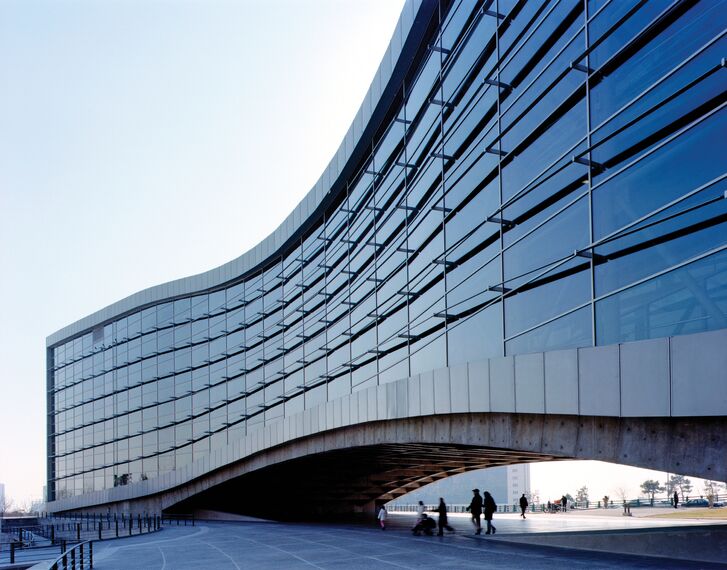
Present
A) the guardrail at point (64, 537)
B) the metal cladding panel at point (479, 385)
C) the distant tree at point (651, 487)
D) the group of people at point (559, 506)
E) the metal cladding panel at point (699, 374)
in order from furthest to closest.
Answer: the distant tree at point (651, 487)
the group of people at point (559, 506)
the guardrail at point (64, 537)
the metal cladding panel at point (479, 385)
the metal cladding panel at point (699, 374)

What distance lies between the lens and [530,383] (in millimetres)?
14828

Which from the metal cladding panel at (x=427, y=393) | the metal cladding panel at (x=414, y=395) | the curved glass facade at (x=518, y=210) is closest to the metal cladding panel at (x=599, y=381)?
the curved glass facade at (x=518, y=210)

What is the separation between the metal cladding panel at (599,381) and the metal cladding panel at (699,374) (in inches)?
52.3

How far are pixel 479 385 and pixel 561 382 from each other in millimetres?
3804

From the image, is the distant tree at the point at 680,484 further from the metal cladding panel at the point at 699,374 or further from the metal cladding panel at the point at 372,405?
the metal cladding panel at the point at 699,374

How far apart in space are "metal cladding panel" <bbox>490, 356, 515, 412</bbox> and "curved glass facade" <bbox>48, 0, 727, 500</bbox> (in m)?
0.66

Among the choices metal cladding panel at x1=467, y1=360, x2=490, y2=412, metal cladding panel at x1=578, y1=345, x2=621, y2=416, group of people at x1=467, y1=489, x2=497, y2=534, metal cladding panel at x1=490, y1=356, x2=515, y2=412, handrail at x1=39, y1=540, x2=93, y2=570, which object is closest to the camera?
handrail at x1=39, y1=540, x2=93, y2=570

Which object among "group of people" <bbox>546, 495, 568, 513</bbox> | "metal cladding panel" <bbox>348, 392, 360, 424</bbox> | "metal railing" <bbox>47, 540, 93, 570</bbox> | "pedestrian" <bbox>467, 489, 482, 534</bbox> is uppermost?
"metal cladding panel" <bbox>348, 392, 360, 424</bbox>

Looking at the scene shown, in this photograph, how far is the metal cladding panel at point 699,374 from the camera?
1002cm

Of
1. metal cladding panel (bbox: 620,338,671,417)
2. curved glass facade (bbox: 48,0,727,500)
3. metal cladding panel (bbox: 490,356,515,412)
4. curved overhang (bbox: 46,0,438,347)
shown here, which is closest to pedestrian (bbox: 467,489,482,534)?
curved glass facade (bbox: 48,0,727,500)

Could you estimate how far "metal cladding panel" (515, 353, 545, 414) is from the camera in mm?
14391

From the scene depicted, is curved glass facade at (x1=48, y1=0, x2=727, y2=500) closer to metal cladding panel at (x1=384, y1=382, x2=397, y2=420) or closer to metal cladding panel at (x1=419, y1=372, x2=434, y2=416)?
metal cladding panel at (x1=419, y1=372, x2=434, y2=416)

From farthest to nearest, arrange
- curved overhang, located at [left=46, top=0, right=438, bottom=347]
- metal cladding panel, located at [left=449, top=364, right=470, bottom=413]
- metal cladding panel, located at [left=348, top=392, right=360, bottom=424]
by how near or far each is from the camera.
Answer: metal cladding panel, located at [left=348, top=392, right=360, bottom=424] → curved overhang, located at [left=46, top=0, right=438, bottom=347] → metal cladding panel, located at [left=449, top=364, right=470, bottom=413]

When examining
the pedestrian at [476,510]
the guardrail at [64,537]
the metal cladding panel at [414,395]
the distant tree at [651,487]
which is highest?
the metal cladding panel at [414,395]
